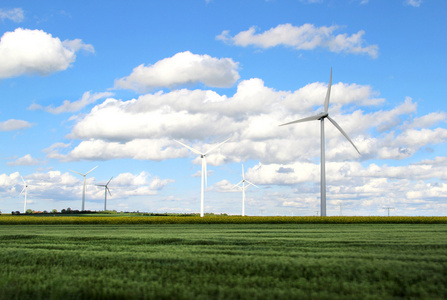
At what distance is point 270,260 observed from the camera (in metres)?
10.8

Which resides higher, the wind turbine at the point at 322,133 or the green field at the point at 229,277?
the wind turbine at the point at 322,133

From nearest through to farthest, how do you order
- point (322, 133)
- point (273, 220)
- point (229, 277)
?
point (229, 277), point (273, 220), point (322, 133)

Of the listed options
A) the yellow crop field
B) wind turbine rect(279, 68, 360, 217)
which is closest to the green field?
the yellow crop field

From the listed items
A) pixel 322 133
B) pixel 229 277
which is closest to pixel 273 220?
pixel 322 133

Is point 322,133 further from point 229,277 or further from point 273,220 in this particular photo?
point 229,277

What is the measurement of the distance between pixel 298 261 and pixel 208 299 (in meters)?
3.79

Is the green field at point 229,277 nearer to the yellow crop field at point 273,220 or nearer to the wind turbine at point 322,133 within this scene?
the yellow crop field at point 273,220

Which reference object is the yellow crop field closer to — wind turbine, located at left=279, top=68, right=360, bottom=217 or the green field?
wind turbine, located at left=279, top=68, right=360, bottom=217

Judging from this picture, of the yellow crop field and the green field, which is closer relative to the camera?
the green field

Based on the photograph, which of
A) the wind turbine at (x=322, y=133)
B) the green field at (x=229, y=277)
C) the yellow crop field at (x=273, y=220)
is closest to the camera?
the green field at (x=229, y=277)

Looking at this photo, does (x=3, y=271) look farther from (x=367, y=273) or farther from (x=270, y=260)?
(x=367, y=273)

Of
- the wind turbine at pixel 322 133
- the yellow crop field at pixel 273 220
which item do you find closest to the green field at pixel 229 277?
the yellow crop field at pixel 273 220

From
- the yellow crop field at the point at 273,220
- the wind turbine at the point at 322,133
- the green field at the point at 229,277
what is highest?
the wind turbine at the point at 322,133

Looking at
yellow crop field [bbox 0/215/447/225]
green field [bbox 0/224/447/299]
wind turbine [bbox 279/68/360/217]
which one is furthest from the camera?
wind turbine [bbox 279/68/360/217]
